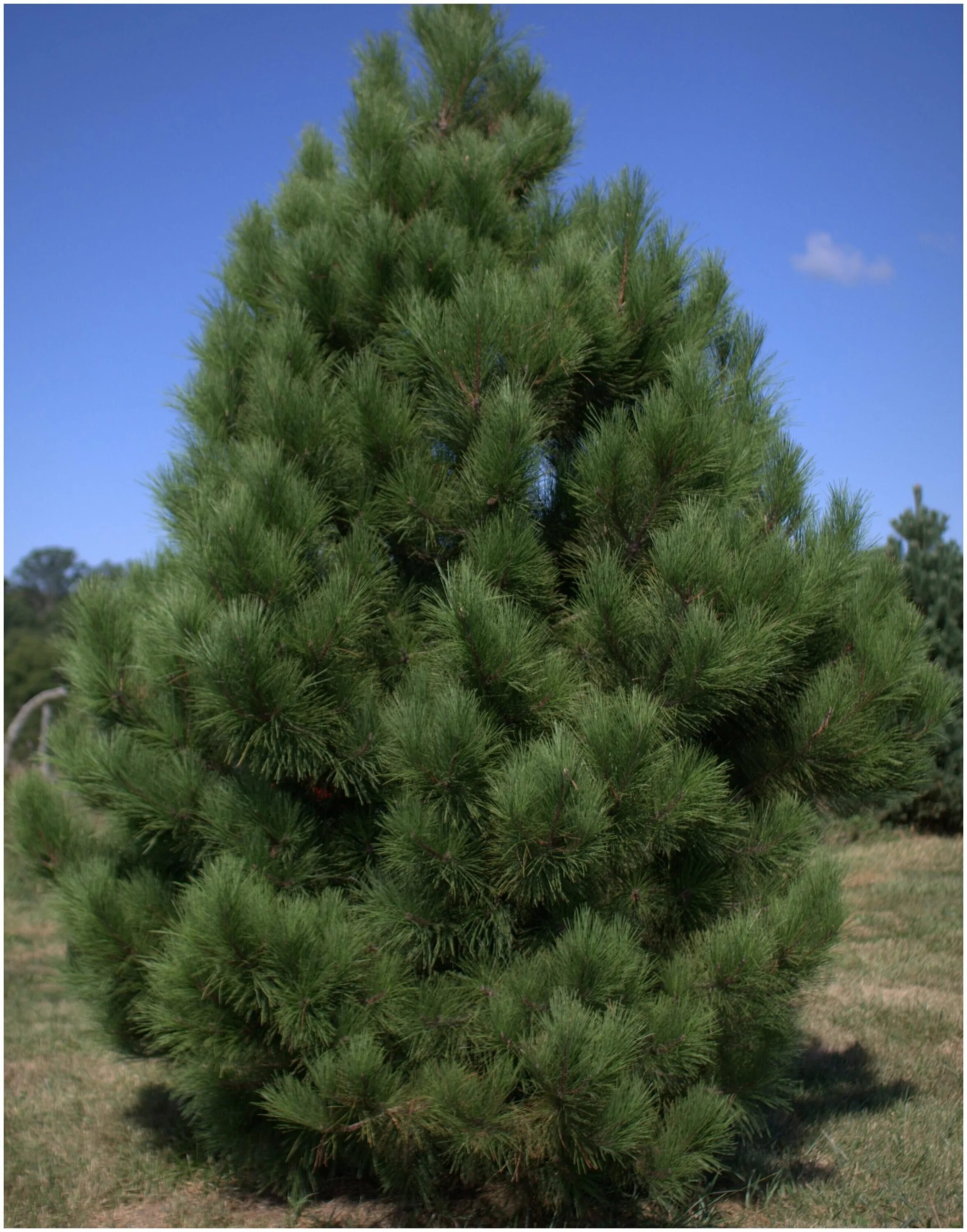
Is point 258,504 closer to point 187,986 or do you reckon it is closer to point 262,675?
point 262,675

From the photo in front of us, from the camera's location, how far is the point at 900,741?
3518 millimetres

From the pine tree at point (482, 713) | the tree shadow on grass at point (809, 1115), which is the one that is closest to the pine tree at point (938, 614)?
the tree shadow on grass at point (809, 1115)

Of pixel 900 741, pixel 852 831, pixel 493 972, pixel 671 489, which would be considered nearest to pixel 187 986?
pixel 493 972

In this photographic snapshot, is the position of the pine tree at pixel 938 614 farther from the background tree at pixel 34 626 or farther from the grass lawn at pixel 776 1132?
the background tree at pixel 34 626

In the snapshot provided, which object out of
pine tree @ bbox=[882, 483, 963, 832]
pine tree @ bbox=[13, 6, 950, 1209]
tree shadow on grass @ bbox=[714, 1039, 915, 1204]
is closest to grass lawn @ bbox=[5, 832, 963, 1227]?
tree shadow on grass @ bbox=[714, 1039, 915, 1204]

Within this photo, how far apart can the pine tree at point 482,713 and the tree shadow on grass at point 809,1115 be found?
39 cm

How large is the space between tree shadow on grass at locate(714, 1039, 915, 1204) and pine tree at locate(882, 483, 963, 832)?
4480 mm

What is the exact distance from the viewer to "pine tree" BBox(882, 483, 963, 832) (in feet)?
31.6

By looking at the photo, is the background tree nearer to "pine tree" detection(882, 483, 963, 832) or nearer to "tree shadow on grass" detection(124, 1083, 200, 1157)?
"tree shadow on grass" detection(124, 1083, 200, 1157)

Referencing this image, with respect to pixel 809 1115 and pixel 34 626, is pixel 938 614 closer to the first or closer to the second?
pixel 809 1115

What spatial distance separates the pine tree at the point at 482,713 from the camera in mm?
2996

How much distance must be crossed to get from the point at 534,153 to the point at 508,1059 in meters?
3.48

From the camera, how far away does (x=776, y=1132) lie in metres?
4.35

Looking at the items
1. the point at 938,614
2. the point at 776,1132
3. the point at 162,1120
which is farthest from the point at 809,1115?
the point at 938,614
